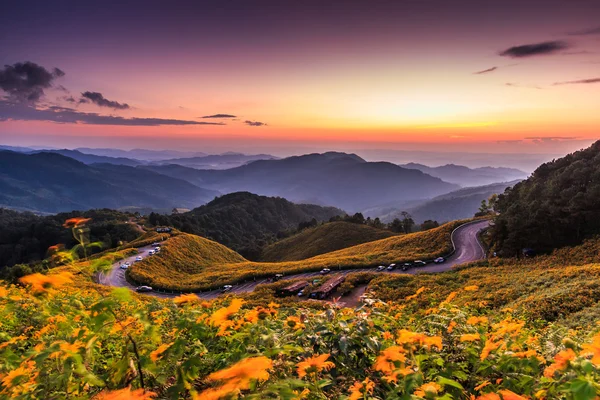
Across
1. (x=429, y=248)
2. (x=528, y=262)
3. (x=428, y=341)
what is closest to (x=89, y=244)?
(x=428, y=341)

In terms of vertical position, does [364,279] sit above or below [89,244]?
below

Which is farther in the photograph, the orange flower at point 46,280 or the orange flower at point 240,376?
the orange flower at point 46,280

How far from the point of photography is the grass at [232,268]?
3469 centimetres

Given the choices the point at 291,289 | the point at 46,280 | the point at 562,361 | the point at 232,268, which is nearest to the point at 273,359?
the point at 46,280

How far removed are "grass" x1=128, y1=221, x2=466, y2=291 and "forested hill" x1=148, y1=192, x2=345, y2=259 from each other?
97.5 ft

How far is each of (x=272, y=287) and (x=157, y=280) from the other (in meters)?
16.5

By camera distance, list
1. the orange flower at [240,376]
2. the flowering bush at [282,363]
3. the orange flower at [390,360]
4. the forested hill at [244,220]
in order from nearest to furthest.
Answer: the orange flower at [240,376] < the flowering bush at [282,363] < the orange flower at [390,360] < the forested hill at [244,220]

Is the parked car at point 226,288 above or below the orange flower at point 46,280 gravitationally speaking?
below

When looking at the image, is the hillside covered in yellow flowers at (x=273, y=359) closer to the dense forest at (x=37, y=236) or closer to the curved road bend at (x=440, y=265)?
the curved road bend at (x=440, y=265)

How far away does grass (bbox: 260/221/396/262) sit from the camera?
6328 centimetres

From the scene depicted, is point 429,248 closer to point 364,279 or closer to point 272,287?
point 364,279

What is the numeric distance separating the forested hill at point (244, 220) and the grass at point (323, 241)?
761 cm

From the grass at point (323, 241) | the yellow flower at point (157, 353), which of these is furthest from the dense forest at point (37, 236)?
the yellow flower at point (157, 353)

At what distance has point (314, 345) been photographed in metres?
2.74
